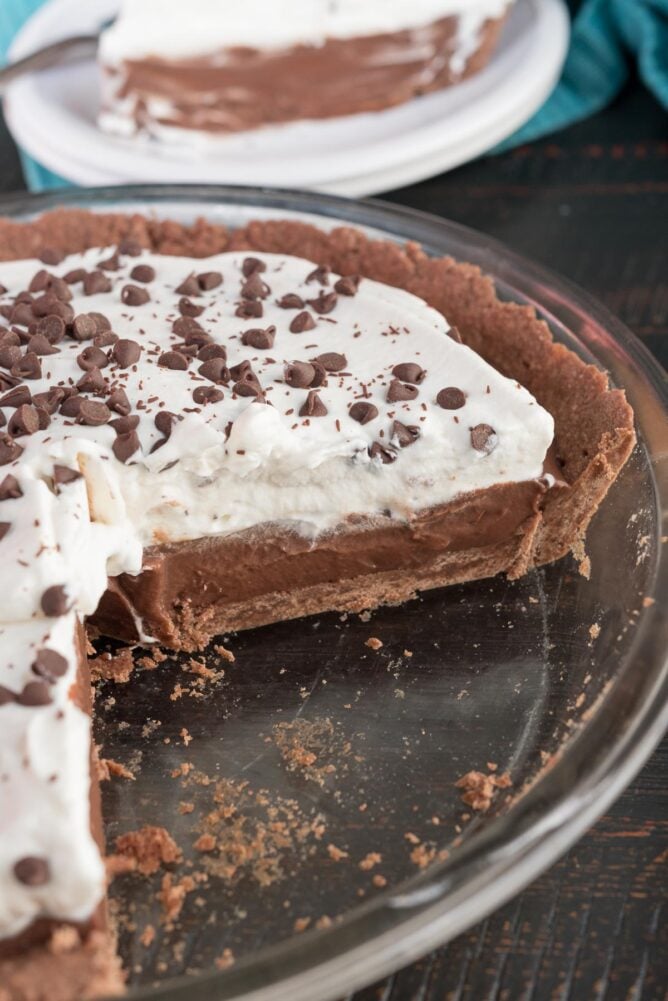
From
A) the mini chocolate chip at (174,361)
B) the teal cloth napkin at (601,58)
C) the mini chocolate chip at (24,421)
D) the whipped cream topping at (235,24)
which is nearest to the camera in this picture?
the mini chocolate chip at (24,421)

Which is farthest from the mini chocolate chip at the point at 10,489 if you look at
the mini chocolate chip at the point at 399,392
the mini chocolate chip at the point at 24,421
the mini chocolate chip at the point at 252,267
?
the mini chocolate chip at the point at 252,267

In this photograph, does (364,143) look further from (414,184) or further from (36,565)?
(36,565)

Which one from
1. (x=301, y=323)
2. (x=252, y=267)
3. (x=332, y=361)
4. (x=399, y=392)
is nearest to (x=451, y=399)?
(x=399, y=392)

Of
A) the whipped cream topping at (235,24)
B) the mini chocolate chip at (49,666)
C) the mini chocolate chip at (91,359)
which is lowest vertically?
the mini chocolate chip at (49,666)

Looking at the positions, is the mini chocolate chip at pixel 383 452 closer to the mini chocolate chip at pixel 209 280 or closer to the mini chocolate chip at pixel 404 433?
the mini chocolate chip at pixel 404 433

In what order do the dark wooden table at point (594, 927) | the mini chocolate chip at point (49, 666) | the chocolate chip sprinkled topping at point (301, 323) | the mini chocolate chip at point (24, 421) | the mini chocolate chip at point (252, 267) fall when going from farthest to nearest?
the mini chocolate chip at point (252, 267) < the chocolate chip sprinkled topping at point (301, 323) < the mini chocolate chip at point (24, 421) < the mini chocolate chip at point (49, 666) < the dark wooden table at point (594, 927)

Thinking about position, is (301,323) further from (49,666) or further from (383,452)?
(49,666)

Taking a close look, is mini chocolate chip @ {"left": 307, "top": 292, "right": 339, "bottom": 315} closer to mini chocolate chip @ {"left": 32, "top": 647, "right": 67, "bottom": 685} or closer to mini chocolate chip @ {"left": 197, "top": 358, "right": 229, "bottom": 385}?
mini chocolate chip @ {"left": 197, "top": 358, "right": 229, "bottom": 385}
